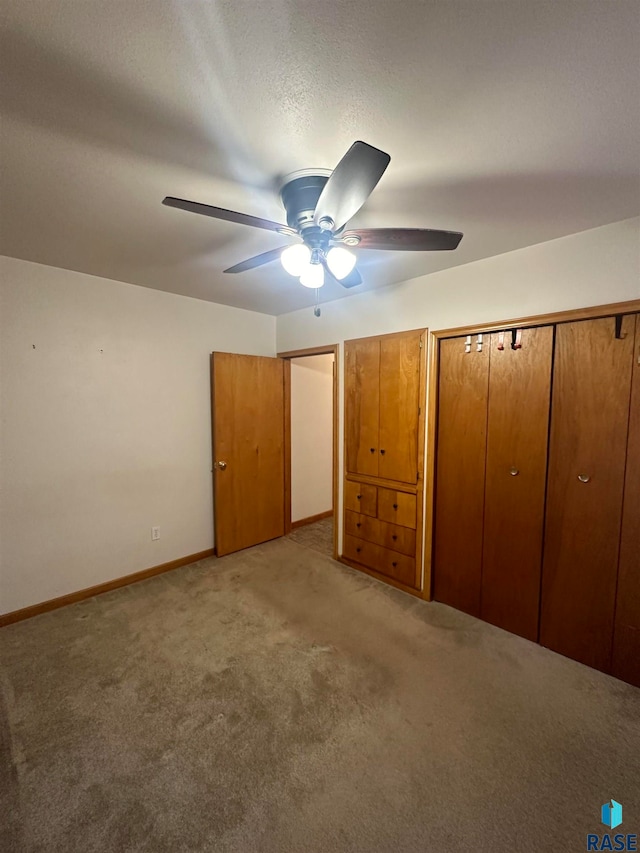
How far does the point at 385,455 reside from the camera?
2.82 m

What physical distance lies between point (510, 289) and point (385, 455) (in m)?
1.45

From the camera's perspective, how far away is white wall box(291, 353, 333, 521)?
4.03 meters

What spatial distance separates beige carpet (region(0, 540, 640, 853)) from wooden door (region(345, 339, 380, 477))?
119 centimetres

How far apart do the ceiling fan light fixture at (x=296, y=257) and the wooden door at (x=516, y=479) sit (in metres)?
1.41

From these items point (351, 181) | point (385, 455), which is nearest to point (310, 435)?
point (385, 455)

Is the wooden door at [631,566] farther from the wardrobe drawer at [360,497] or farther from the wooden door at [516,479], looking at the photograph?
the wardrobe drawer at [360,497]

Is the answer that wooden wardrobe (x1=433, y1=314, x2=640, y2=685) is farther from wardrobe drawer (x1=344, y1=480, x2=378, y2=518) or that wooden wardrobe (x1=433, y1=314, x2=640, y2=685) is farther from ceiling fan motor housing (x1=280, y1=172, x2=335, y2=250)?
ceiling fan motor housing (x1=280, y1=172, x2=335, y2=250)

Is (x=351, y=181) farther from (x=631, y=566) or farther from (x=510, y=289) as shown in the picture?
(x=631, y=566)

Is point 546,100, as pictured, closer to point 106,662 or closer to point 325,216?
point 325,216

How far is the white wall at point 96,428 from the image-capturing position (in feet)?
7.66

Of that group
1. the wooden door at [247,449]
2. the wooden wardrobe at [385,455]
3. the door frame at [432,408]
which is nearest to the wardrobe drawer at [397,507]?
the wooden wardrobe at [385,455]

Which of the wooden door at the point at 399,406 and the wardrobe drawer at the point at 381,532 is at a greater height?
the wooden door at the point at 399,406

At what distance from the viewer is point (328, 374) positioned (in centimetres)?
439

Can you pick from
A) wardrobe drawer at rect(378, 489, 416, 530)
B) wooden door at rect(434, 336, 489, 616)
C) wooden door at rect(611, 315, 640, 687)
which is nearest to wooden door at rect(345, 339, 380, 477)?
wardrobe drawer at rect(378, 489, 416, 530)
